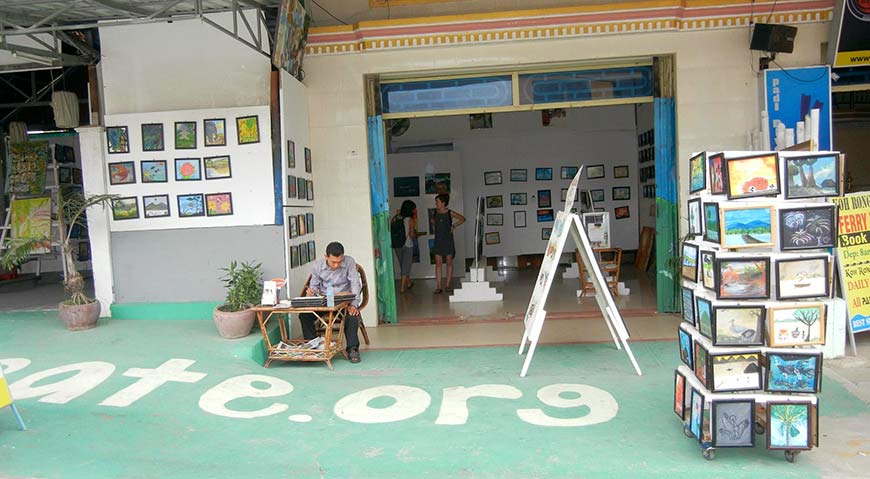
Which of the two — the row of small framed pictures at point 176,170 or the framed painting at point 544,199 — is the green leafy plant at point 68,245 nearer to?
the row of small framed pictures at point 176,170

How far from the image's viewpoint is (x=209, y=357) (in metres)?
5.79

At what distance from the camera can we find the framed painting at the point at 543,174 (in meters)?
13.1

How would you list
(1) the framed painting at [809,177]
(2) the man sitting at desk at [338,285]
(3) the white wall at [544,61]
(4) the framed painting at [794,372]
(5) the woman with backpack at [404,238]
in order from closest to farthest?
1. (4) the framed painting at [794,372]
2. (1) the framed painting at [809,177]
3. (2) the man sitting at desk at [338,285]
4. (3) the white wall at [544,61]
5. (5) the woman with backpack at [404,238]

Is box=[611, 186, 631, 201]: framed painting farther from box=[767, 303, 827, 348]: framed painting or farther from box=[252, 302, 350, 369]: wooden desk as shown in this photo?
box=[767, 303, 827, 348]: framed painting

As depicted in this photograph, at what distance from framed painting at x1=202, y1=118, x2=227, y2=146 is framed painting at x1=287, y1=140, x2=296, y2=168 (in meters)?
0.69

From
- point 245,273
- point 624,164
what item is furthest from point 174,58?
point 624,164

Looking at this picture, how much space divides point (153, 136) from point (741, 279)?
5.92 meters

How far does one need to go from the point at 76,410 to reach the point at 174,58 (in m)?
3.90

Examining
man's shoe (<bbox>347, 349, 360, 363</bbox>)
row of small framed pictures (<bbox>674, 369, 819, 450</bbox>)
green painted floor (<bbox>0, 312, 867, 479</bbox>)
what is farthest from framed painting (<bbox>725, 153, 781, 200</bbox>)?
man's shoe (<bbox>347, 349, 360, 363</bbox>)

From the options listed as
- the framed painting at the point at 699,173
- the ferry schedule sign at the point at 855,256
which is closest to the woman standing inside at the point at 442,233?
the ferry schedule sign at the point at 855,256

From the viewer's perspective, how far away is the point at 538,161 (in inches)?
515

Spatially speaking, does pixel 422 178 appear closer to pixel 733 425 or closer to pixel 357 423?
pixel 357 423

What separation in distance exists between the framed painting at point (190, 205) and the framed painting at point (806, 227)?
18.1ft

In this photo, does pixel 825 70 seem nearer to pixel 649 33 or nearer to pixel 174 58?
pixel 649 33
